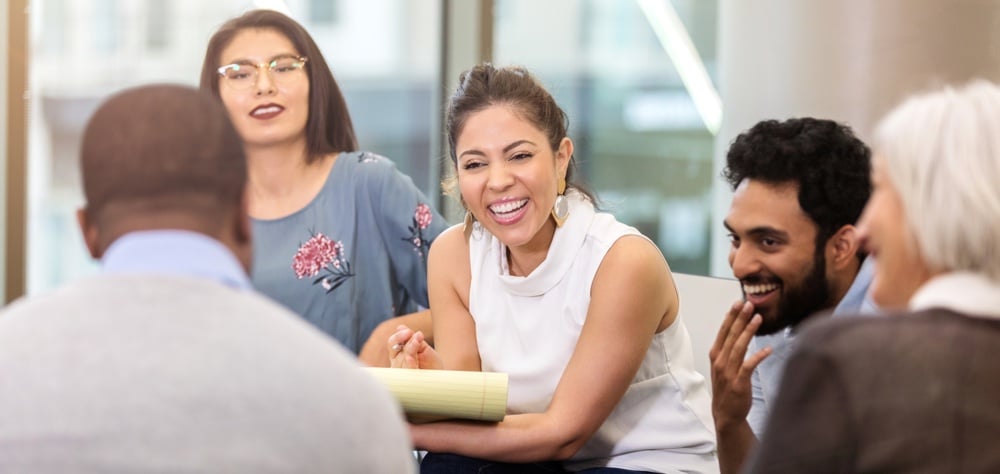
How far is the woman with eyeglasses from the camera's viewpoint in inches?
111

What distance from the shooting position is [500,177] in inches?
93.7

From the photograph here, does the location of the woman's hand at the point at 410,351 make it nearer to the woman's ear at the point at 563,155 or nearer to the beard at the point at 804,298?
the woman's ear at the point at 563,155

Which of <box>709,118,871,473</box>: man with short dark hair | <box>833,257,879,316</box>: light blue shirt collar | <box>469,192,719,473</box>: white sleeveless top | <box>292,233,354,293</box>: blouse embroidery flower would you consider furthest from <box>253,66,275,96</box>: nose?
<box>833,257,879,316</box>: light blue shirt collar

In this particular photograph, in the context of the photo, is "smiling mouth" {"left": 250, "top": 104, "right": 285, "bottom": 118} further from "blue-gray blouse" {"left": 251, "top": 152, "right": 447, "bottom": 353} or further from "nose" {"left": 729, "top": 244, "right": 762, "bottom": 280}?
"nose" {"left": 729, "top": 244, "right": 762, "bottom": 280}

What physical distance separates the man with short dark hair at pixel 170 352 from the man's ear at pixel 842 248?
1335 mm

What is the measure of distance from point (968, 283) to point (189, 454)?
817 millimetres

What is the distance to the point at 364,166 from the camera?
2.87m

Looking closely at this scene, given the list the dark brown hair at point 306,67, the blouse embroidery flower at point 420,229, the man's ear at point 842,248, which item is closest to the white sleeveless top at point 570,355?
the man's ear at point 842,248

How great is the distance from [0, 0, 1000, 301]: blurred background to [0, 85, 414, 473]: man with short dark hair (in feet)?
5.50

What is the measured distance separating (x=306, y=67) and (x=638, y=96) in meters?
1.53

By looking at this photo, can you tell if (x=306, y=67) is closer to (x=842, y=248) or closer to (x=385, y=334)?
(x=385, y=334)

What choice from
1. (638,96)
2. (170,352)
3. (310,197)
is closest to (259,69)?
(310,197)

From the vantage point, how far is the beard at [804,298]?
2.22 metres

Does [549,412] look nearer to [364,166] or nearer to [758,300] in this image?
[758,300]
